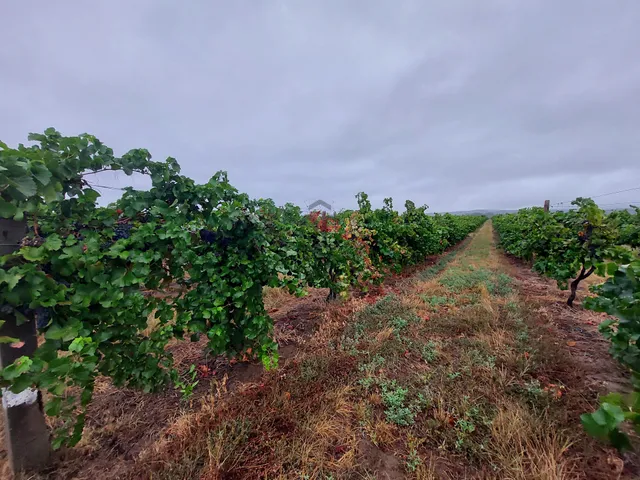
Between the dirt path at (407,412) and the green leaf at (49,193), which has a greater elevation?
the green leaf at (49,193)

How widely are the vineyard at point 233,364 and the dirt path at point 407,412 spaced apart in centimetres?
2

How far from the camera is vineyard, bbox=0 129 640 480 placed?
5.04 ft

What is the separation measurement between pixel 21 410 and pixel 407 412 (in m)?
2.85

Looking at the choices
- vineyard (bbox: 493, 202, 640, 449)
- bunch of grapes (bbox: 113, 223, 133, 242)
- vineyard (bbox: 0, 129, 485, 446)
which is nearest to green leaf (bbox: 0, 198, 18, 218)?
vineyard (bbox: 0, 129, 485, 446)

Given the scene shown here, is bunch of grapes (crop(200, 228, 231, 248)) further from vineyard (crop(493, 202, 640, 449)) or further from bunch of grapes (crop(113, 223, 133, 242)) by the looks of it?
vineyard (crop(493, 202, 640, 449))

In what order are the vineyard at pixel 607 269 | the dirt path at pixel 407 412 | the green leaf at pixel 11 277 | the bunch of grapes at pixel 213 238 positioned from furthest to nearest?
the bunch of grapes at pixel 213 238 < the dirt path at pixel 407 412 < the green leaf at pixel 11 277 < the vineyard at pixel 607 269

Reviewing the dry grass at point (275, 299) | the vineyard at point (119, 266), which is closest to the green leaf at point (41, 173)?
the vineyard at point (119, 266)

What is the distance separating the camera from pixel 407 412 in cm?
223

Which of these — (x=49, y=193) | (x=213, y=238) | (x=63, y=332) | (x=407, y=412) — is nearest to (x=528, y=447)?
(x=407, y=412)

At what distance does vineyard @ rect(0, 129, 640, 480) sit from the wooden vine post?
0.03 metres

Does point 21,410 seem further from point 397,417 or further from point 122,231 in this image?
point 397,417

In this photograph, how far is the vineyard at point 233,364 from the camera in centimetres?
154

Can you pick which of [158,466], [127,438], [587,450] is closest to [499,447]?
[587,450]

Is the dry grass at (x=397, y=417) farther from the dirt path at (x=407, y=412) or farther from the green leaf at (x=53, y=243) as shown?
the green leaf at (x=53, y=243)
